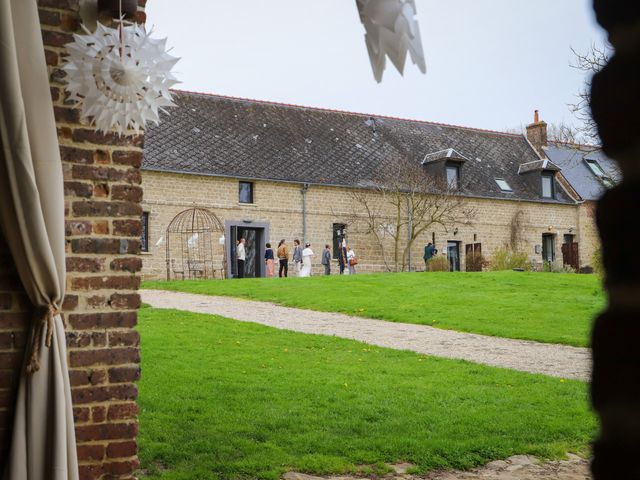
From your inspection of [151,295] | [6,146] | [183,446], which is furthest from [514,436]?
[151,295]

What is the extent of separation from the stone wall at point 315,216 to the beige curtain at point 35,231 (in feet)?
78.7

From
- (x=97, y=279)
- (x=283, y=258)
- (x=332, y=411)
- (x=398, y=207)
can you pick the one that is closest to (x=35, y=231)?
(x=97, y=279)

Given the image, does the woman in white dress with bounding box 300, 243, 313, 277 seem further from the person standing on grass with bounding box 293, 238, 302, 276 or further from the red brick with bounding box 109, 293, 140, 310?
the red brick with bounding box 109, 293, 140, 310

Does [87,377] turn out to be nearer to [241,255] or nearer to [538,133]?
[241,255]

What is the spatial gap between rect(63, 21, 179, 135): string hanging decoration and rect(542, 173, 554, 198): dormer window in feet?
115

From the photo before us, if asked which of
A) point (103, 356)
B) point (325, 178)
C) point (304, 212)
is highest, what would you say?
point (325, 178)

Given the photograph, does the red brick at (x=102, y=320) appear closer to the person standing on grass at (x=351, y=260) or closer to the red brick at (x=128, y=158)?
the red brick at (x=128, y=158)

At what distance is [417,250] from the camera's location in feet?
108

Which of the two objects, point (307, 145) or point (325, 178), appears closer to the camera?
point (325, 178)

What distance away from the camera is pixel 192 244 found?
28.2 m

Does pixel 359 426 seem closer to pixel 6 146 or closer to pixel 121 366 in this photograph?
pixel 121 366

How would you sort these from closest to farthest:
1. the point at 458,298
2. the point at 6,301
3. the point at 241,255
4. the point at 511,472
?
the point at 6,301 → the point at 511,472 → the point at 458,298 → the point at 241,255

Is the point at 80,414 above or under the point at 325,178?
under

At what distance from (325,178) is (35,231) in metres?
27.7
